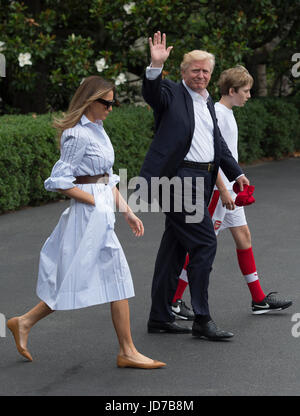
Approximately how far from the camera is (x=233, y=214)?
6246 millimetres

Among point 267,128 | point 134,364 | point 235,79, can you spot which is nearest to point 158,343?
point 134,364

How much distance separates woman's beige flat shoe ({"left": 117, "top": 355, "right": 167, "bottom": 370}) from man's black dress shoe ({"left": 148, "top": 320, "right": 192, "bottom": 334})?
0.82 m

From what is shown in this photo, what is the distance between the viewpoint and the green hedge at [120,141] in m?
10.8

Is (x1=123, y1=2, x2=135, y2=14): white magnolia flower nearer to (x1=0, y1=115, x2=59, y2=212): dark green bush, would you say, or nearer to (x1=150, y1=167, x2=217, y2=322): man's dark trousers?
(x1=0, y1=115, x2=59, y2=212): dark green bush

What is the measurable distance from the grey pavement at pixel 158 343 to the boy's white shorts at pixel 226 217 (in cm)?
64

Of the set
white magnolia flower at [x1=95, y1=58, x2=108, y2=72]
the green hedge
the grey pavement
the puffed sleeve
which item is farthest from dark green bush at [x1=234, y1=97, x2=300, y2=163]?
the puffed sleeve

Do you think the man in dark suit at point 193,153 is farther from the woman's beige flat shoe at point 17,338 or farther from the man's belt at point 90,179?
the woman's beige flat shoe at point 17,338

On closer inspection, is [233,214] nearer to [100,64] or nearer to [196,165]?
[196,165]

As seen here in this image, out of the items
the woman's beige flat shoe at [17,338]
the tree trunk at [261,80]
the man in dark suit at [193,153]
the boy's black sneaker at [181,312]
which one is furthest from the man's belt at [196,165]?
the tree trunk at [261,80]

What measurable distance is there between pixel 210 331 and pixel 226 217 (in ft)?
3.45
